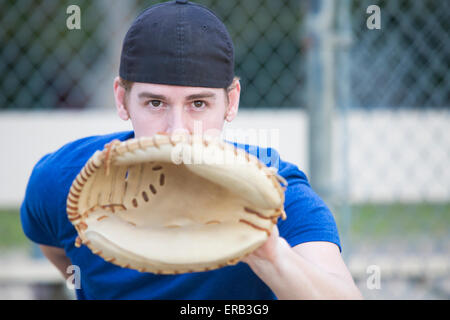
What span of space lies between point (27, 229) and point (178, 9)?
817 millimetres

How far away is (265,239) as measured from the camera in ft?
2.85

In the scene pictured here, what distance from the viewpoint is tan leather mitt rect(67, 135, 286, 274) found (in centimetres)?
85

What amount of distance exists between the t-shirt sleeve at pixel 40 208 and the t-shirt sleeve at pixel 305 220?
64 centimetres

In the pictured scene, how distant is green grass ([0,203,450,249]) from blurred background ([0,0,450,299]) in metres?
0.02

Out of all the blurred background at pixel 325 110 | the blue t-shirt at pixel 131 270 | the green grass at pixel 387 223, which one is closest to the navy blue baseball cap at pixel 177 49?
the blue t-shirt at pixel 131 270

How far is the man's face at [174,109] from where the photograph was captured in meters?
1.18

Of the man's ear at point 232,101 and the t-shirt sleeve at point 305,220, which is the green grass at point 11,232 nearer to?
the man's ear at point 232,101

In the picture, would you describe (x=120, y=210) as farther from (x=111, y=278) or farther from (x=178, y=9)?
(x=178, y=9)

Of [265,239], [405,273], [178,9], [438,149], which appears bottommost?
[405,273]

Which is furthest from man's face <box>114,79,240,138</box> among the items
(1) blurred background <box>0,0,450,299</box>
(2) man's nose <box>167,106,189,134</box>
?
(1) blurred background <box>0,0,450,299</box>

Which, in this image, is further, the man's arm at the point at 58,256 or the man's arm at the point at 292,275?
the man's arm at the point at 58,256

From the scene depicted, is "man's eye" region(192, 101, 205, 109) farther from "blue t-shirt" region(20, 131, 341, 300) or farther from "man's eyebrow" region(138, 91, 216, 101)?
"blue t-shirt" region(20, 131, 341, 300)

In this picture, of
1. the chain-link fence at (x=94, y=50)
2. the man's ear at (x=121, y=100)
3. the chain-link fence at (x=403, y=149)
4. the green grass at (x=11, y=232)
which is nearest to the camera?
the man's ear at (x=121, y=100)

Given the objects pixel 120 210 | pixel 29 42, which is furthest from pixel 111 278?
pixel 29 42
